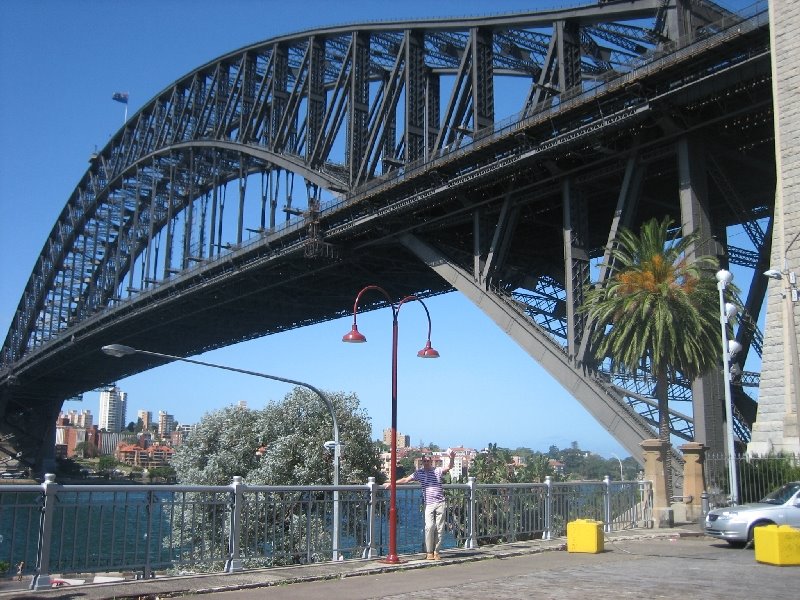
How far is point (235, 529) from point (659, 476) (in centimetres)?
1289

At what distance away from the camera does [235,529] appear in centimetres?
1348

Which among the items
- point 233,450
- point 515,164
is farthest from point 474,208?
point 233,450

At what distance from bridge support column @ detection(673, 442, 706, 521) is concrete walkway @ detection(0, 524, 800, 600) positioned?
5635 millimetres

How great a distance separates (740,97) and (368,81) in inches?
1008

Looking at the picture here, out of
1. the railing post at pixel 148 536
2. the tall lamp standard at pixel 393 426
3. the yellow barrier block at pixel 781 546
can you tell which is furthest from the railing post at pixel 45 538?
the yellow barrier block at pixel 781 546

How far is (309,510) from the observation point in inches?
571

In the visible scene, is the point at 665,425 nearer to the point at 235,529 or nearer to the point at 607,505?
the point at 607,505

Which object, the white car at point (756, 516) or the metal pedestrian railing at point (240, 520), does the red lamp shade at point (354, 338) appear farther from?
the white car at point (756, 516)

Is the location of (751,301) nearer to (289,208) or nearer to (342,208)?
(342,208)

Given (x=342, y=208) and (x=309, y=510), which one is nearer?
(x=309, y=510)

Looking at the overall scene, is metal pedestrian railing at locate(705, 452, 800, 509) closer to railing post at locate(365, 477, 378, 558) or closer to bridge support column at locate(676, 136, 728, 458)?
bridge support column at locate(676, 136, 728, 458)

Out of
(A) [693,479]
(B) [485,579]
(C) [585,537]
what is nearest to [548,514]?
(C) [585,537]

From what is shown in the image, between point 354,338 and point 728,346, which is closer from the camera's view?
point 354,338

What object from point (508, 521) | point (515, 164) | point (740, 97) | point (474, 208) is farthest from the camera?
point (474, 208)
